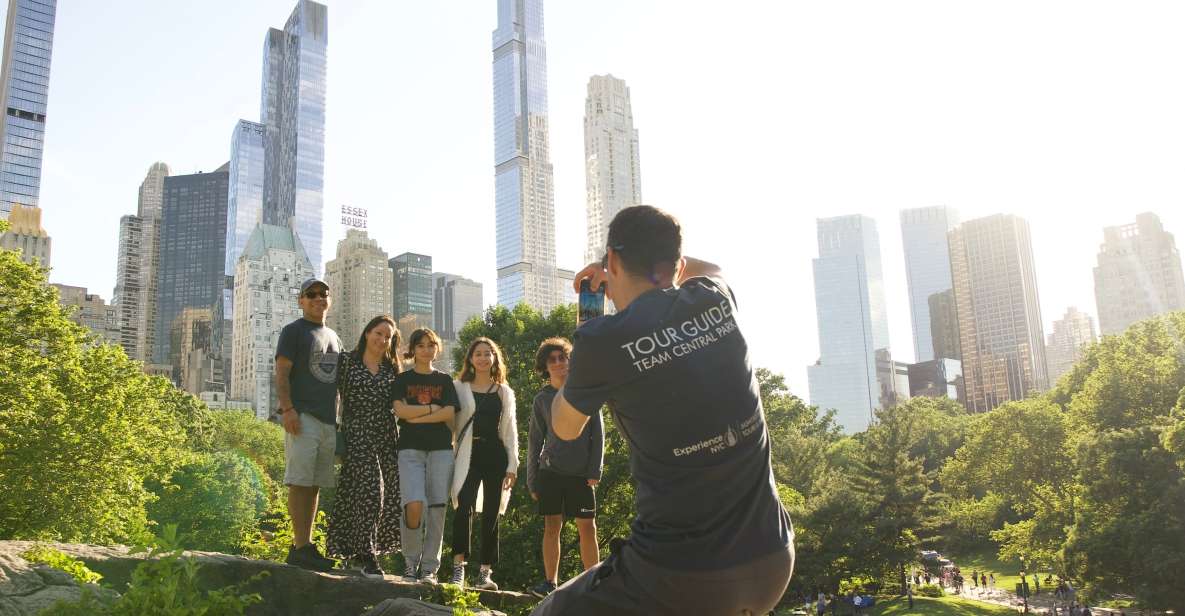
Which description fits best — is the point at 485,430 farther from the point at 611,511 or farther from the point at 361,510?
the point at 611,511

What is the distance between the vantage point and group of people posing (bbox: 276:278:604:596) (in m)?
7.01

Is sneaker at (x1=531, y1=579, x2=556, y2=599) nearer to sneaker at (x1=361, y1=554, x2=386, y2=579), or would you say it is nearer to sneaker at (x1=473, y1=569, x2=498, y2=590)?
sneaker at (x1=473, y1=569, x2=498, y2=590)

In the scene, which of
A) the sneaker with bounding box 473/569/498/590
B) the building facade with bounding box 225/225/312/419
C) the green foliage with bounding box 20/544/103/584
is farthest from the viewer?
the building facade with bounding box 225/225/312/419

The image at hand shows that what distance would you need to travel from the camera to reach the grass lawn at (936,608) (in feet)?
140

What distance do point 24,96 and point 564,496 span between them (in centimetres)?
20385

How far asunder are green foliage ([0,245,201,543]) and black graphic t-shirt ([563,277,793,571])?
23.5 metres

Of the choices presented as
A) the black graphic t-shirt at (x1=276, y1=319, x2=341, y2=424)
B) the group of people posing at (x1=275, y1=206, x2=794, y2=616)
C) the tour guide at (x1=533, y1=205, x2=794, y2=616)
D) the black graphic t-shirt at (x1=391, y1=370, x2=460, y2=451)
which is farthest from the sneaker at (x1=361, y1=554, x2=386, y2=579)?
the tour guide at (x1=533, y1=205, x2=794, y2=616)

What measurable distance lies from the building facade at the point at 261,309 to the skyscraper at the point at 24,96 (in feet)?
148


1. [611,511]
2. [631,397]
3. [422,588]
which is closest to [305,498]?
[422,588]

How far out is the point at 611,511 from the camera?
23.4 metres

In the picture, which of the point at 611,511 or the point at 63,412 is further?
the point at 63,412

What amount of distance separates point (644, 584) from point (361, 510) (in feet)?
17.7

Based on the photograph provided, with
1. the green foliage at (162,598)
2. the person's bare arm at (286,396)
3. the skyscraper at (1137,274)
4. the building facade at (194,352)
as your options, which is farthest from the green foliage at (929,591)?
the building facade at (194,352)

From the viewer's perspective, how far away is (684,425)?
99.4 inches
